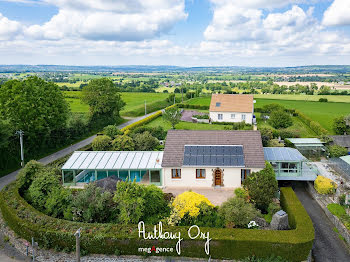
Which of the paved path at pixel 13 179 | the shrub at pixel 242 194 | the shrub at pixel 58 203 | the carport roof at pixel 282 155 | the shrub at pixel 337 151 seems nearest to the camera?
the paved path at pixel 13 179

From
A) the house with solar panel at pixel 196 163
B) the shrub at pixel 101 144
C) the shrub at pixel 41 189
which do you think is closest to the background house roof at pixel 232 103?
the house with solar panel at pixel 196 163

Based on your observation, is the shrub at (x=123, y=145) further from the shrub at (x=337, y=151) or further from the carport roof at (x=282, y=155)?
the shrub at (x=337, y=151)

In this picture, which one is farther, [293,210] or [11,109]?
[11,109]

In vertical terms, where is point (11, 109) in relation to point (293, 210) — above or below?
above

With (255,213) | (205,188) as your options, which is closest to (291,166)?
(205,188)

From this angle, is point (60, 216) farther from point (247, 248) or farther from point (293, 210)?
point (293, 210)

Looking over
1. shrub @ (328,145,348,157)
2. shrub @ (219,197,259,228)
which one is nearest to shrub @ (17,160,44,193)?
shrub @ (219,197,259,228)
